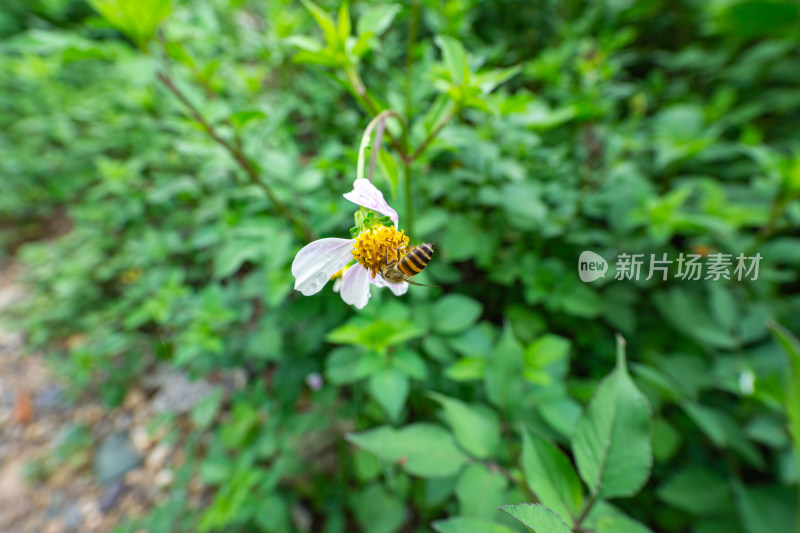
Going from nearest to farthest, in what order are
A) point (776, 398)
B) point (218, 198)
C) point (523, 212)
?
point (776, 398) < point (523, 212) < point (218, 198)

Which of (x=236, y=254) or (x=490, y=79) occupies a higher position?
(x=490, y=79)

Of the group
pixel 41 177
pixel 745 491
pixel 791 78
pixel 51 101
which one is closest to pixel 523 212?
pixel 745 491

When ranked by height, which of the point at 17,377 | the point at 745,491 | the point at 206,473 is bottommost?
the point at 17,377

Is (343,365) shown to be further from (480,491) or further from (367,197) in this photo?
(367,197)

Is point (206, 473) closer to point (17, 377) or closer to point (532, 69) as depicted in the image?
point (532, 69)

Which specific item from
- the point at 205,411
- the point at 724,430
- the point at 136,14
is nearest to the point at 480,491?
the point at 724,430

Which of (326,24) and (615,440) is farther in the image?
(326,24)

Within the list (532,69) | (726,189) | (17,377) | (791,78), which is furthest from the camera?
(17,377)
